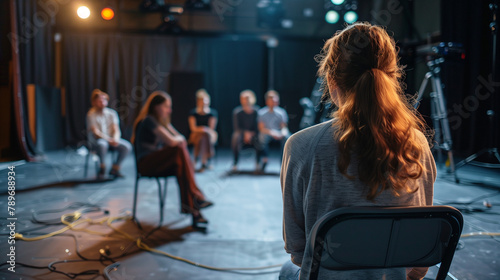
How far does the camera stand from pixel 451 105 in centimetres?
614

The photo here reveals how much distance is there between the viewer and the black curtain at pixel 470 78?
5.32 m

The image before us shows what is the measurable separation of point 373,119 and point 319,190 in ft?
0.69

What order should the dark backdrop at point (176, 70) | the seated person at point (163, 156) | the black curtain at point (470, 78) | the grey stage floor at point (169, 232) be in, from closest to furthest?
the grey stage floor at point (169, 232)
the seated person at point (163, 156)
the black curtain at point (470, 78)
the dark backdrop at point (176, 70)

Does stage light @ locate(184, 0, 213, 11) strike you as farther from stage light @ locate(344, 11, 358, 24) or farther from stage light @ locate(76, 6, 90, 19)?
stage light @ locate(344, 11, 358, 24)

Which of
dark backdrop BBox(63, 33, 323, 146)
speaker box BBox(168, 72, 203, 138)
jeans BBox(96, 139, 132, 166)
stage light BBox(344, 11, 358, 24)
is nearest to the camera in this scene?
jeans BBox(96, 139, 132, 166)

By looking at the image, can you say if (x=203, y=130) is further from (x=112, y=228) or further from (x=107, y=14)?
(x=112, y=228)

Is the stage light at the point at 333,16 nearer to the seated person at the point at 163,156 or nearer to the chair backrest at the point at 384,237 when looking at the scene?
the seated person at the point at 163,156

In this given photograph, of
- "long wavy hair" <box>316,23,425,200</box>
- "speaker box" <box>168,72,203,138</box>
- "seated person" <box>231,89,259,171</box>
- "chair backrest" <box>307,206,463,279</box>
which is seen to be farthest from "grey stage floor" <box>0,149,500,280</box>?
"speaker box" <box>168,72,203,138</box>

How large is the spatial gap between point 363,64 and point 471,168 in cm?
545

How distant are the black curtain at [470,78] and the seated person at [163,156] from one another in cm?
429

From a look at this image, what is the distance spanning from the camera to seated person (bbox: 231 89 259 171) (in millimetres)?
5438

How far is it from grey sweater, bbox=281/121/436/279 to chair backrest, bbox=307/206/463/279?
54mm

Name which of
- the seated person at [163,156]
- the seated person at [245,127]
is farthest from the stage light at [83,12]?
the seated person at [163,156]

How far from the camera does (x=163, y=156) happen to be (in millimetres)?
2629
